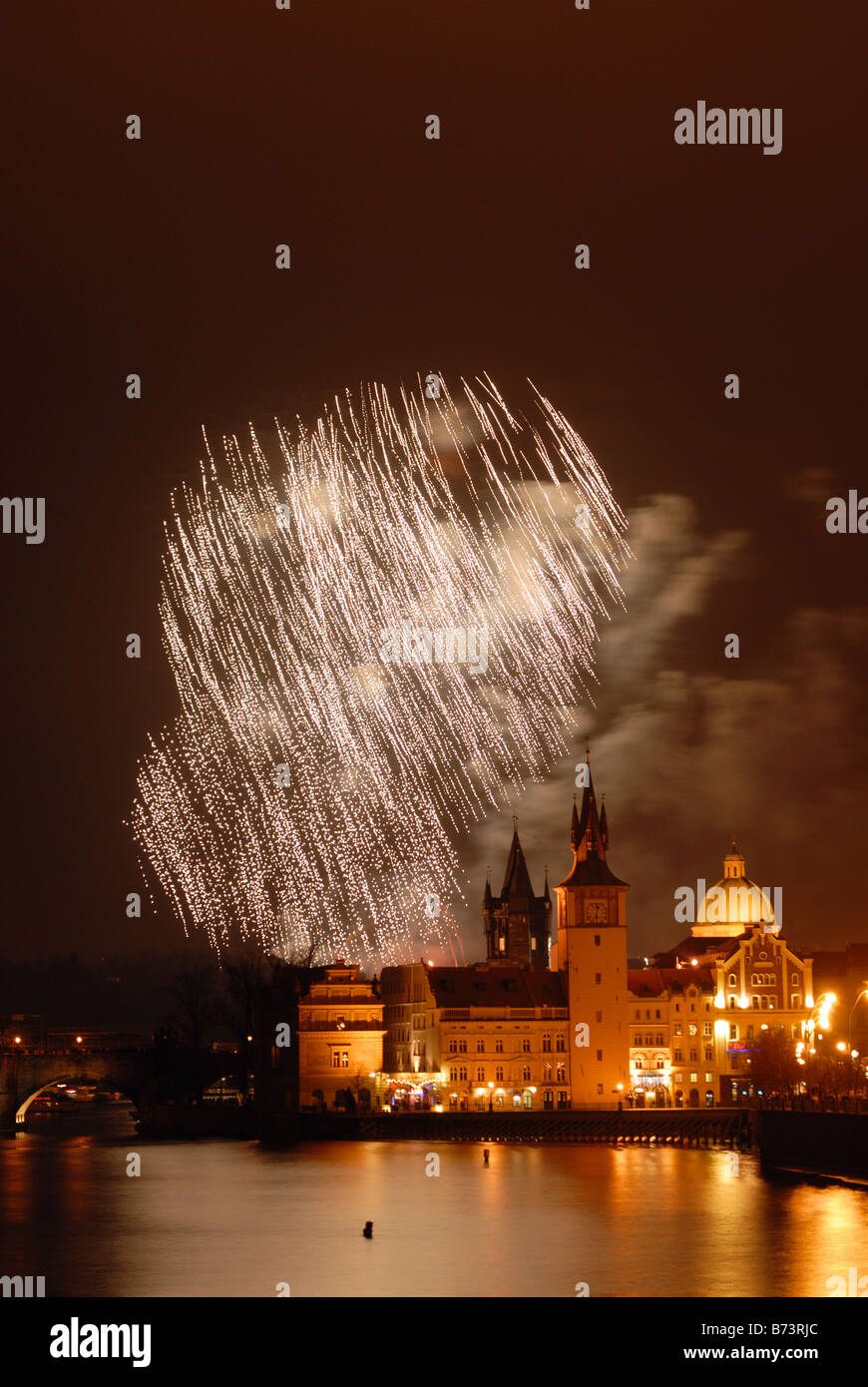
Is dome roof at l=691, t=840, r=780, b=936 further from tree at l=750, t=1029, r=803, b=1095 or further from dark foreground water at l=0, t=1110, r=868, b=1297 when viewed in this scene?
dark foreground water at l=0, t=1110, r=868, b=1297

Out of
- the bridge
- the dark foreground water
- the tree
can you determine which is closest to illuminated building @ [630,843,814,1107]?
the tree

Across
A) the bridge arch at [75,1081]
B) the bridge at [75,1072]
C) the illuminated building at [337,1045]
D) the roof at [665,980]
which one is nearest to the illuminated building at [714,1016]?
the roof at [665,980]

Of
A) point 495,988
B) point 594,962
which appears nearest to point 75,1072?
point 495,988

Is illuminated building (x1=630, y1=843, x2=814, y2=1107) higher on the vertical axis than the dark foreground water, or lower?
higher

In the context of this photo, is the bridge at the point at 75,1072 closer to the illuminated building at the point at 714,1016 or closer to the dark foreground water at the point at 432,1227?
the illuminated building at the point at 714,1016

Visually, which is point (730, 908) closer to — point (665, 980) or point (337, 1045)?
point (665, 980)

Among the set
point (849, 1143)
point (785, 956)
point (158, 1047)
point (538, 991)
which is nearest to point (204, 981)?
point (158, 1047)
